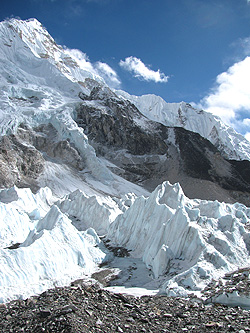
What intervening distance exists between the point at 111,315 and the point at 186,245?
14.8 meters

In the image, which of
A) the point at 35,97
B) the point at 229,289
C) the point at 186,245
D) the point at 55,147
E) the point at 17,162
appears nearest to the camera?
the point at 229,289

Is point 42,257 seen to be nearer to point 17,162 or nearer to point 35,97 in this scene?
point 17,162

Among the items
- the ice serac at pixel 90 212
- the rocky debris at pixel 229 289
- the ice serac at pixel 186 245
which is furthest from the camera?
the ice serac at pixel 90 212

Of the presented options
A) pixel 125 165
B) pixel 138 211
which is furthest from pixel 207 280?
pixel 125 165

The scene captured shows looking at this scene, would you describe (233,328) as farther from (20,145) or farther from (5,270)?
(20,145)

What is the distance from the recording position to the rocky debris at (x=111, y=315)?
10.7 meters

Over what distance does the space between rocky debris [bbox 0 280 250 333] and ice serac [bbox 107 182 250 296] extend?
3991 millimetres

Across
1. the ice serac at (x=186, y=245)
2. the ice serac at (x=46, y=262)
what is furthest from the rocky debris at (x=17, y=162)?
the ice serac at (x=46, y=262)

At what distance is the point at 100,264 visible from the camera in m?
29.6

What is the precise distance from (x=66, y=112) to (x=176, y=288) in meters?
117

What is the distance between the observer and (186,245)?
1012 inches

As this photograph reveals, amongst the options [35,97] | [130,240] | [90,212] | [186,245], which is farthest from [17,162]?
[186,245]

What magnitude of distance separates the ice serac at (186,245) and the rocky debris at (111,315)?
3.99 meters

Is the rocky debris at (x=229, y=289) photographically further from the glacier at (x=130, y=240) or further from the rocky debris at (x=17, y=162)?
the rocky debris at (x=17, y=162)
